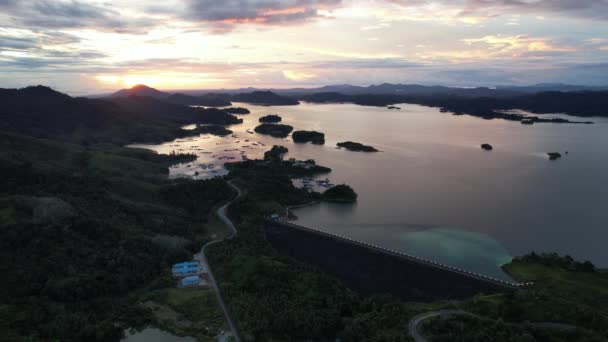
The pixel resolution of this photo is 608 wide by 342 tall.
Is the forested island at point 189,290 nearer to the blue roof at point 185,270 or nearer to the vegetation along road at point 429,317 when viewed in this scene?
the vegetation along road at point 429,317

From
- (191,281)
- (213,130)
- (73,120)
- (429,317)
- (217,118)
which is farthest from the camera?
(217,118)

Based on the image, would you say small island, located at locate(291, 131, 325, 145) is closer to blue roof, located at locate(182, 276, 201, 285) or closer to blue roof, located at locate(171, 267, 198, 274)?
blue roof, located at locate(171, 267, 198, 274)

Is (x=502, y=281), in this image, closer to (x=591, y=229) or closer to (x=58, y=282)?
(x=591, y=229)

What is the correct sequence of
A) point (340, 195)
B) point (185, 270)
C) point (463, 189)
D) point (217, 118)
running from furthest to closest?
point (217, 118) → point (463, 189) → point (340, 195) → point (185, 270)

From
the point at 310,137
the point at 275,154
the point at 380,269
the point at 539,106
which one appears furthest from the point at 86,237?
the point at 539,106

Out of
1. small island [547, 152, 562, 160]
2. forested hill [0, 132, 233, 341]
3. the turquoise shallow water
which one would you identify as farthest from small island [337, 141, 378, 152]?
the turquoise shallow water

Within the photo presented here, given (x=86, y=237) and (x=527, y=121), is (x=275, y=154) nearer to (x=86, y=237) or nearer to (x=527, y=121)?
(x=86, y=237)

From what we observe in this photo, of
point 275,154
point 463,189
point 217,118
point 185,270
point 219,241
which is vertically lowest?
point 185,270

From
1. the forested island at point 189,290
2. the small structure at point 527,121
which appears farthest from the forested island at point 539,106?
the forested island at point 189,290

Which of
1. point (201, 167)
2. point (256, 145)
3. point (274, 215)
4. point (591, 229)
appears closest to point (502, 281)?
point (591, 229)
